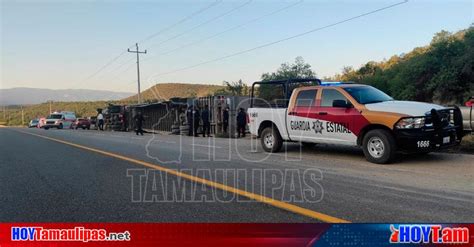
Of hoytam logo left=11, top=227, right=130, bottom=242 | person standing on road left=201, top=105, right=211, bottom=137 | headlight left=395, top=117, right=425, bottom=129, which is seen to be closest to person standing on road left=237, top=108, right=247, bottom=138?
person standing on road left=201, top=105, right=211, bottom=137

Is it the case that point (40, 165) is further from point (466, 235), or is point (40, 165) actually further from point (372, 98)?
point (466, 235)

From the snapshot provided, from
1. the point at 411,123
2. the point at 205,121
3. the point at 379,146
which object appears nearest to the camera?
the point at 411,123

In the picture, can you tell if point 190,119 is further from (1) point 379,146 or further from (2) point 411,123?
(2) point 411,123

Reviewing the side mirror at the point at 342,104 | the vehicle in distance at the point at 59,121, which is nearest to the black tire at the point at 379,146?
the side mirror at the point at 342,104

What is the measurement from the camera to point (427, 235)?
11.5 feet

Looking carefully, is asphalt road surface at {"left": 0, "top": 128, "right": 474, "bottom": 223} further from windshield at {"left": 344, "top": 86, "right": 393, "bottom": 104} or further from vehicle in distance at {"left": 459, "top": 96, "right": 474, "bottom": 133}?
vehicle in distance at {"left": 459, "top": 96, "right": 474, "bottom": 133}

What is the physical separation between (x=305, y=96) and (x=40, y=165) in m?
6.65

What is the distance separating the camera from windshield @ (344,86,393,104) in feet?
31.8

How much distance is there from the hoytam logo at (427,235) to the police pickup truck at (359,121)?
17.4ft

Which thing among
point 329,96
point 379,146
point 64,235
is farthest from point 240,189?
point 329,96

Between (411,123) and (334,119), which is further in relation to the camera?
Answer: (334,119)

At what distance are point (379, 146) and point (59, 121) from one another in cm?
4411

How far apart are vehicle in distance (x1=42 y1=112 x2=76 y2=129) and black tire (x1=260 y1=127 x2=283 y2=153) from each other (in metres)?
40.0

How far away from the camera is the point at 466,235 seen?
357cm
